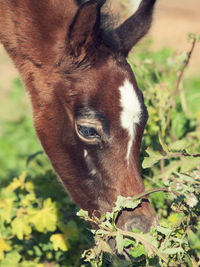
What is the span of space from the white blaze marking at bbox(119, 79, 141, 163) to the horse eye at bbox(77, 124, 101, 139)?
7.4 inches

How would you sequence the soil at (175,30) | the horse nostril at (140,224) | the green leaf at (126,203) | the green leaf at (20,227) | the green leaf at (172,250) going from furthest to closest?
the soil at (175,30)
the green leaf at (20,227)
the horse nostril at (140,224)
the green leaf at (126,203)
the green leaf at (172,250)

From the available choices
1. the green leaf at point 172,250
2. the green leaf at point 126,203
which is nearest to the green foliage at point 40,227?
the green leaf at point 126,203

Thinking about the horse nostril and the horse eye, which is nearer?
the horse nostril

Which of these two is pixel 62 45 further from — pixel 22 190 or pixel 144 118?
pixel 22 190

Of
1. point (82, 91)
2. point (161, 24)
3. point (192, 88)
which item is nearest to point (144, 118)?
point (82, 91)

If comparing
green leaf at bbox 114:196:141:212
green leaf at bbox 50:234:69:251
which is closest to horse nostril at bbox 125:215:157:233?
green leaf at bbox 114:196:141:212

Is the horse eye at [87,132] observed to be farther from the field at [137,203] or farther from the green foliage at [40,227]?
the green foliage at [40,227]

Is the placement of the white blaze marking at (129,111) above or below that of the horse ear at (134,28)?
below

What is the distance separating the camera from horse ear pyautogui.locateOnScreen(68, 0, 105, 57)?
9.85 ft

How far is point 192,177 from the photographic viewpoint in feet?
8.86

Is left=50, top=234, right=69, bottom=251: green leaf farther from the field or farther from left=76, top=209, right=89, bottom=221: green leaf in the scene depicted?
left=76, top=209, right=89, bottom=221: green leaf

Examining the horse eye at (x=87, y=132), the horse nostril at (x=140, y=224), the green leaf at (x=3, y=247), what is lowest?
the green leaf at (x=3, y=247)

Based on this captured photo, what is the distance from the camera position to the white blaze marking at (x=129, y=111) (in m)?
3.02

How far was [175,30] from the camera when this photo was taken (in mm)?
13062
